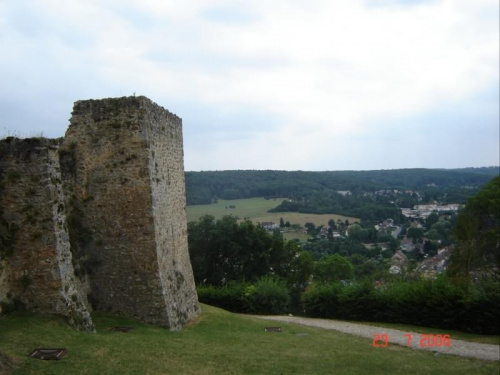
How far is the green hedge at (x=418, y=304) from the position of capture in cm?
1827

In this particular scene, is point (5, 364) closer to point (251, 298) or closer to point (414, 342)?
point (414, 342)

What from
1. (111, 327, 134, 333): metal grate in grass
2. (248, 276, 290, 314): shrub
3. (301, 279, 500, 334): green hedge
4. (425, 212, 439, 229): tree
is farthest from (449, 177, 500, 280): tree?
(425, 212, 439, 229): tree

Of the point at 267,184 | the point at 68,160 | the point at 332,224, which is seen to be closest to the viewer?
the point at 68,160

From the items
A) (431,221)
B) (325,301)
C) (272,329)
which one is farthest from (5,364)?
(431,221)

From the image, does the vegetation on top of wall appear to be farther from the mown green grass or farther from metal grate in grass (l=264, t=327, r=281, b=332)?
metal grate in grass (l=264, t=327, r=281, b=332)

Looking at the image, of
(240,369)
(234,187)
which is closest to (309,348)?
(240,369)

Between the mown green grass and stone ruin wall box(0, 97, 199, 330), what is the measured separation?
738 mm

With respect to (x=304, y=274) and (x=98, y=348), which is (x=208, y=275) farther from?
(x=98, y=348)

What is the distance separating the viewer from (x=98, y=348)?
923 cm

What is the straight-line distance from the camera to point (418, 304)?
20.0 metres

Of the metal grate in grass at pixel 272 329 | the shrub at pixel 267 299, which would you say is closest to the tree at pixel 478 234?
the shrub at pixel 267 299

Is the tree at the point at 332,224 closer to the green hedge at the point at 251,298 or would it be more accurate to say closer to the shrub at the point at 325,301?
the green hedge at the point at 251,298

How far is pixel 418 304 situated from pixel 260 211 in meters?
45.3
